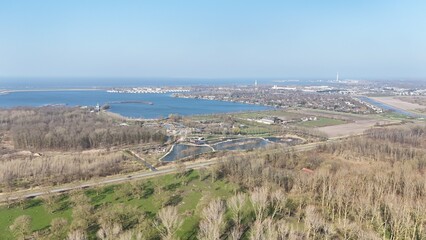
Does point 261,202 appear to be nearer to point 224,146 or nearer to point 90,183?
point 90,183

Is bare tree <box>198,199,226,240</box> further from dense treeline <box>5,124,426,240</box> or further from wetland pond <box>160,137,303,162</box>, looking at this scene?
wetland pond <box>160,137,303,162</box>

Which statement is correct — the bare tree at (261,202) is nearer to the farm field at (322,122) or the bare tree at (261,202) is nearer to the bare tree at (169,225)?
the bare tree at (169,225)

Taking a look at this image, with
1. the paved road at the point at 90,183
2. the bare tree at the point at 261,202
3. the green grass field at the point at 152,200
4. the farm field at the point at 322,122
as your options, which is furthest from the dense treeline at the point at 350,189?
the farm field at the point at 322,122

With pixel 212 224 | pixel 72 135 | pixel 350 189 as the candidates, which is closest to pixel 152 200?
pixel 212 224

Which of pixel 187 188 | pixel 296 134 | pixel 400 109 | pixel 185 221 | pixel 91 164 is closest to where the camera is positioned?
pixel 185 221

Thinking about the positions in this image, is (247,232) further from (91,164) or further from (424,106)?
(424,106)

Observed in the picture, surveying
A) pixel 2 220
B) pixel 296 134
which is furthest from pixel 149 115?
pixel 2 220

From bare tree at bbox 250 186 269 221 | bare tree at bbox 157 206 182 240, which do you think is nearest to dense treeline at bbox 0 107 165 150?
bare tree at bbox 157 206 182 240

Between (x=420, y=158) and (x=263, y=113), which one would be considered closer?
(x=420, y=158)
